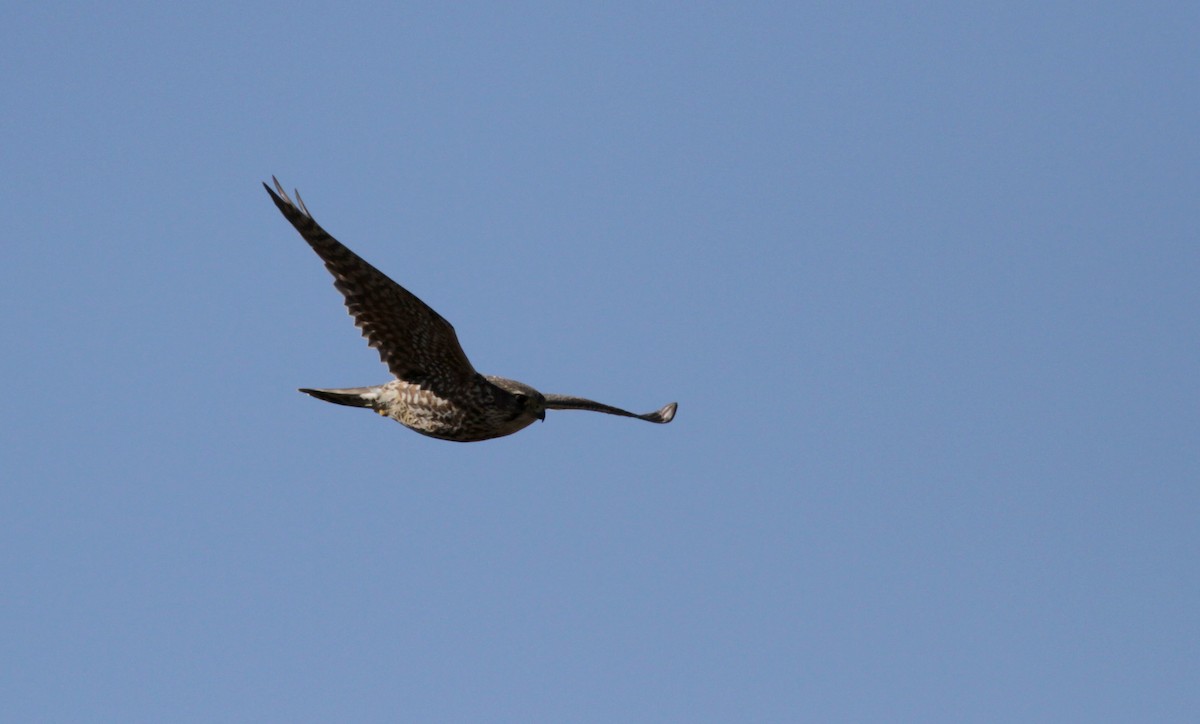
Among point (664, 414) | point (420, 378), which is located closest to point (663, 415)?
point (664, 414)

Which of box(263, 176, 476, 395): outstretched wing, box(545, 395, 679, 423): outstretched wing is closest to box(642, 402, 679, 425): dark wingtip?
box(545, 395, 679, 423): outstretched wing

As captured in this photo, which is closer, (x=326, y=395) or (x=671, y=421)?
(x=326, y=395)

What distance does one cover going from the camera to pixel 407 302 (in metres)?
16.9

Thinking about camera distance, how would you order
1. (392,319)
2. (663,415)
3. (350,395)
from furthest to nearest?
1. (663,415)
2. (350,395)
3. (392,319)

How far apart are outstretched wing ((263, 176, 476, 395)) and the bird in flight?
1 centimetres

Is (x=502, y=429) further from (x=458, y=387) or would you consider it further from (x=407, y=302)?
(x=407, y=302)

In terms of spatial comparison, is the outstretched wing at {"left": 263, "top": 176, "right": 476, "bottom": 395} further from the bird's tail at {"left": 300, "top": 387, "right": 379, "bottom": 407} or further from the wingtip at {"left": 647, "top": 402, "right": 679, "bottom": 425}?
the wingtip at {"left": 647, "top": 402, "right": 679, "bottom": 425}

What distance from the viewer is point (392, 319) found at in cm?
1722

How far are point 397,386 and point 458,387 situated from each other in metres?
0.78

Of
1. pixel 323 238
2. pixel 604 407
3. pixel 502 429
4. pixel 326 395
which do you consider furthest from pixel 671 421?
pixel 323 238

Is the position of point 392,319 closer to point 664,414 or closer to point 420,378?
point 420,378

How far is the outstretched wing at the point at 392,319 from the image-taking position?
16453 millimetres

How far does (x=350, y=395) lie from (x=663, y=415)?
4.32 metres

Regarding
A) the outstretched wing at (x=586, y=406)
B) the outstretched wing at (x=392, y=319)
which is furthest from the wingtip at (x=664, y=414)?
the outstretched wing at (x=392, y=319)
